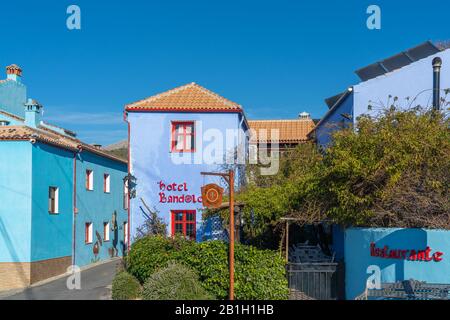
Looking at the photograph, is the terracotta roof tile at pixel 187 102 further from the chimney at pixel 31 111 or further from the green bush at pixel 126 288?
the green bush at pixel 126 288

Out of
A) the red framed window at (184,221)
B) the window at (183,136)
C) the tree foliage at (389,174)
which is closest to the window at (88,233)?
the red framed window at (184,221)

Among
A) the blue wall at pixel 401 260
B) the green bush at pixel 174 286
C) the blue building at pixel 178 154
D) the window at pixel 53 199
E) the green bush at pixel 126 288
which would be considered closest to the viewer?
the blue wall at pixel 401 260

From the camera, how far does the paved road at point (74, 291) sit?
1669 centimetres

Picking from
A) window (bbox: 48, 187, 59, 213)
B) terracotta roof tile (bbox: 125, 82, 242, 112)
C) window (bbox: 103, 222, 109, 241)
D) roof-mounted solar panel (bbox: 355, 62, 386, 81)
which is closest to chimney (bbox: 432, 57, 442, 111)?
roof-mounted solar panel (bbox: 355, 62, 386, 81)

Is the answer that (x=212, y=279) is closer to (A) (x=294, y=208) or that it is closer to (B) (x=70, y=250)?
(A) (x=294, y=208)

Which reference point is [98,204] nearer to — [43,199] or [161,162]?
[43,199]

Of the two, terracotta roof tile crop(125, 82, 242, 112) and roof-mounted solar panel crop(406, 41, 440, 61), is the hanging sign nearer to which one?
terracotta roof tile crop(125, 82, 242, 112)

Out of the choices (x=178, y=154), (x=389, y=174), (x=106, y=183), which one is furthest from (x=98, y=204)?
(x=389, y=174)

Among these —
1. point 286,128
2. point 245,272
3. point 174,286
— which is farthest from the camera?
point 286,128

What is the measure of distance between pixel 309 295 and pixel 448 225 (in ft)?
13.4

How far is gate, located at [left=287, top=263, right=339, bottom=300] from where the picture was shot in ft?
44.1

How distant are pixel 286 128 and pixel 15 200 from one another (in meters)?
15.2

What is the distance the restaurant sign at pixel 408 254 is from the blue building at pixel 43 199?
1381 cm

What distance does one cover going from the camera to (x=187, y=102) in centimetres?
2094
